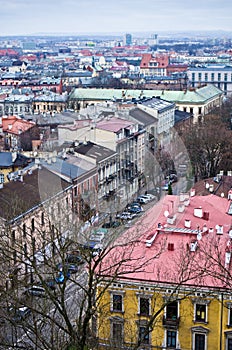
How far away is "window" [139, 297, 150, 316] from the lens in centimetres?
1488

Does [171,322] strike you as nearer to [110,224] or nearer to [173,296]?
[173,296]

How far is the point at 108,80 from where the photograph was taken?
81.9m

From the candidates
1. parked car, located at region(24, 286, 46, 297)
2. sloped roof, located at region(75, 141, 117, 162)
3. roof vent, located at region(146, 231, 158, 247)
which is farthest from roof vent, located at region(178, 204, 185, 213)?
sloped roof, located at region(75, 141, 117, 162)

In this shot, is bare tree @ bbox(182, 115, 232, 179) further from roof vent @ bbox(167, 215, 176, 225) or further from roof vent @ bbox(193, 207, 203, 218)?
roof vent @ bbox(167, 215, 176, 225)

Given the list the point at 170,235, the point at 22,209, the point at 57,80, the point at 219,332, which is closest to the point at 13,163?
the point at 22,209

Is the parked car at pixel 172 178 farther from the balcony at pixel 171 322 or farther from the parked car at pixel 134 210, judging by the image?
the balcony at pixel 171 322

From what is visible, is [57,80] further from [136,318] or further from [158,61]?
[136,318]

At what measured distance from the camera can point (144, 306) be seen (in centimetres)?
1495

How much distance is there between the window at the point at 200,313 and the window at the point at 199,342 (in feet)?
1.26

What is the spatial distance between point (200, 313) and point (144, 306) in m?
1.33

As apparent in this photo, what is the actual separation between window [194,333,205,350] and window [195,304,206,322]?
384 mm

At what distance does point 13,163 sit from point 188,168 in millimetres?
10848

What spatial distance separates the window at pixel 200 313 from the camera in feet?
47.9

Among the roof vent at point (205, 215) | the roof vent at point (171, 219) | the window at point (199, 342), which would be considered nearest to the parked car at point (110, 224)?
the roof vent at point (171, 219)
